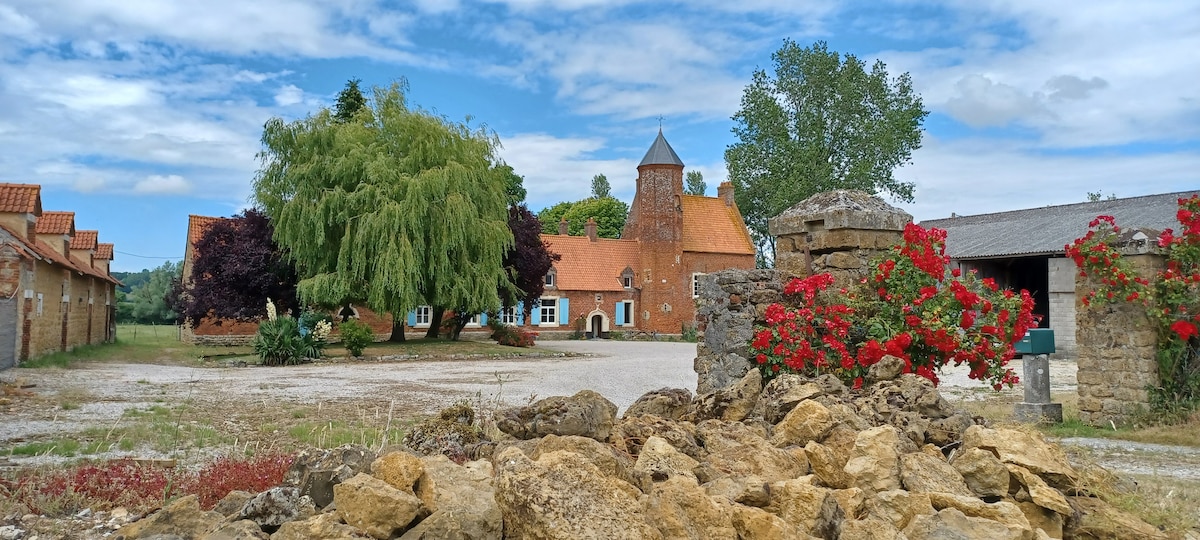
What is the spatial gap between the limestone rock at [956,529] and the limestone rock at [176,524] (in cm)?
299

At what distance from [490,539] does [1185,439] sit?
7.55 meters

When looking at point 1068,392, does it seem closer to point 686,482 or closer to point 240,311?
point 686,482

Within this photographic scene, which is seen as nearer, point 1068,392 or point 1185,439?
point 1185,439

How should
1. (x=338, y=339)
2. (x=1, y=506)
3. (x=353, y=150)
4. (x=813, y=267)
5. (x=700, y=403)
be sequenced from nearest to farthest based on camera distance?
(x=1, y=506) < (x=700, y=403) < (x=813, y=267) < (x=353, y=150) < (x=338, y=339)

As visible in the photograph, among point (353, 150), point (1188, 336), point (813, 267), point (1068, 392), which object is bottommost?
point (1068, 392)

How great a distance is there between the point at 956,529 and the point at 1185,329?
6807 millimetres

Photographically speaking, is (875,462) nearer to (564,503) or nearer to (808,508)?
(808,508)

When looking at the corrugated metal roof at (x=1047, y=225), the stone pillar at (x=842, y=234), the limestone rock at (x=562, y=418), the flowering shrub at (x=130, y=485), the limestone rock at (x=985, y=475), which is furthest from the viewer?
the corrugated metal roof at (x=1047, y=225)

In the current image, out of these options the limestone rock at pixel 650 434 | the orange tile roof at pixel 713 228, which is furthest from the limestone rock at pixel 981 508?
the orange tile roof at pixel 713 228

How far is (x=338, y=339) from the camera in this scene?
29.2m

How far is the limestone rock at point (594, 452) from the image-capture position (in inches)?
150

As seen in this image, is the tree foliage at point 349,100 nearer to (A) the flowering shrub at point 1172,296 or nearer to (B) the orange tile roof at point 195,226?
(B) the orange tile roof at point 195,226

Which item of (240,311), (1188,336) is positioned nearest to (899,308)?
(1188,336)

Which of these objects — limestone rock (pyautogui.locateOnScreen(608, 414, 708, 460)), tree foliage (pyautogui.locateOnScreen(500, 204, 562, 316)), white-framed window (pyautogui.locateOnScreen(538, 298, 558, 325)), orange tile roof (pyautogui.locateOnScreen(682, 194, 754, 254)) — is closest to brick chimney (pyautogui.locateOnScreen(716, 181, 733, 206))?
orange tile roof (pyautogui.locateOnScreen(682, 194, 754, 254))
